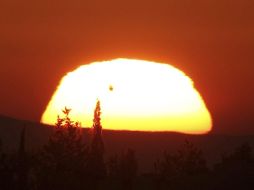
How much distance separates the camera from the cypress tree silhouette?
72750 mm

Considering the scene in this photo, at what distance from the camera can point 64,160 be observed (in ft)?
270

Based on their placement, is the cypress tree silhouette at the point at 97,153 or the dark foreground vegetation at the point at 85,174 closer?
the dark foreground vegetation at the point at 85,174

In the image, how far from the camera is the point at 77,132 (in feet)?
319

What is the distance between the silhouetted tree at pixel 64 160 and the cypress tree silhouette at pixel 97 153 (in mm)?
831

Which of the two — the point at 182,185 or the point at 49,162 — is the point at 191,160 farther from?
the point at 182,185

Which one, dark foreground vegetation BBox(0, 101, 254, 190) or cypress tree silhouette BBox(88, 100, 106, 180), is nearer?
dark foreground vegetation BBox(0, 101, 254, 190)

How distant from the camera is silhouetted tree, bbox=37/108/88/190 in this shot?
66312mm

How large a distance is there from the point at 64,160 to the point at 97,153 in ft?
23.4

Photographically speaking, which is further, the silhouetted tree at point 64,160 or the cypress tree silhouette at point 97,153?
the cypress tree silhouette at point 97,153

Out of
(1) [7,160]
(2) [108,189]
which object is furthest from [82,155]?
(2) [108,189]

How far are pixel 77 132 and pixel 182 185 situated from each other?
33.0 metres

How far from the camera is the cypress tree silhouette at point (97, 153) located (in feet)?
239

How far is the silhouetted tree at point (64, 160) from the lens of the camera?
6631 centimetres

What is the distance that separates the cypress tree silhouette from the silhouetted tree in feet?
2.73
